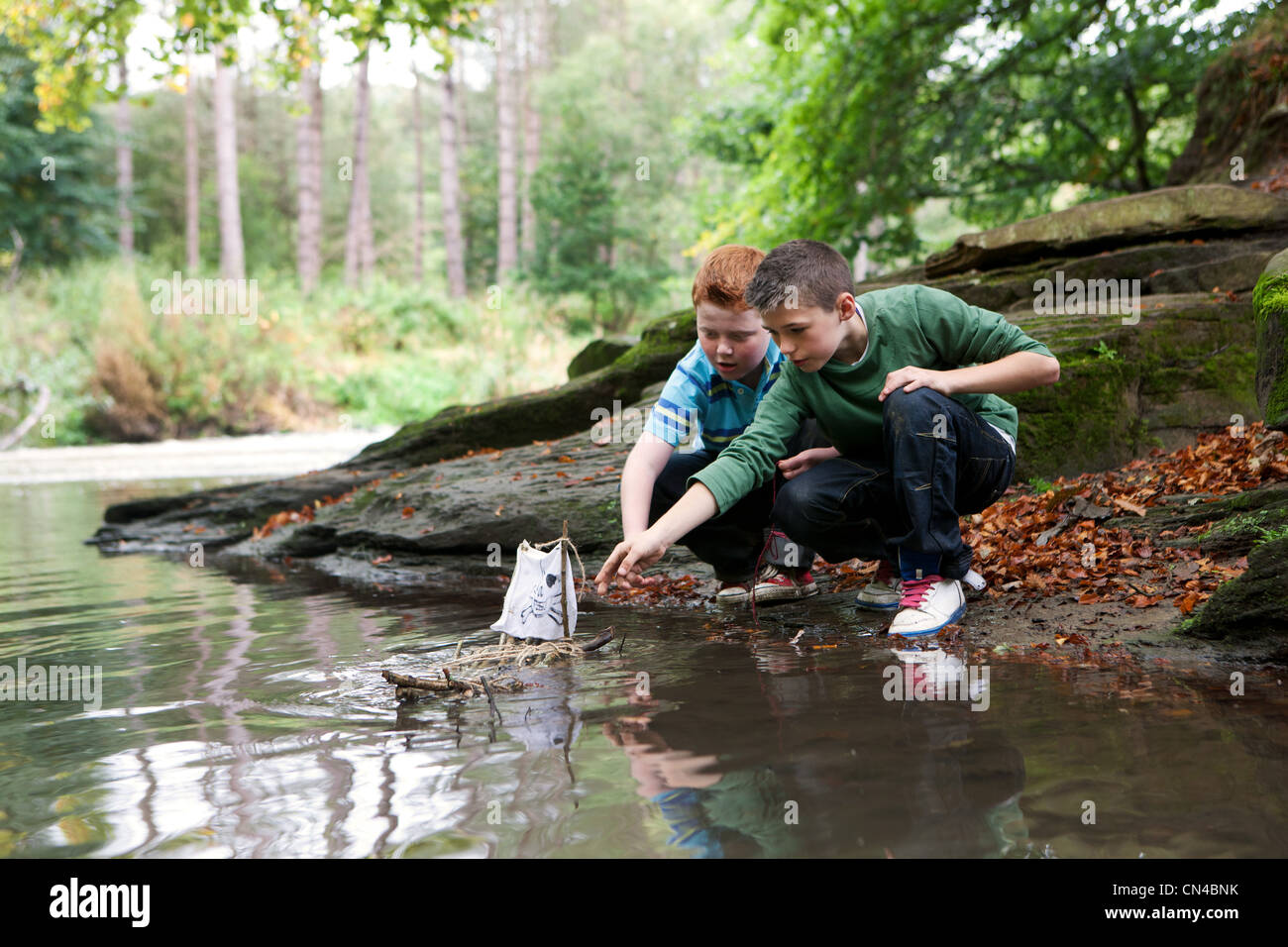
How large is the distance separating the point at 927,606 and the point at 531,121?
35.2m

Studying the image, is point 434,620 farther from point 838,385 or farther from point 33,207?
point 33,207

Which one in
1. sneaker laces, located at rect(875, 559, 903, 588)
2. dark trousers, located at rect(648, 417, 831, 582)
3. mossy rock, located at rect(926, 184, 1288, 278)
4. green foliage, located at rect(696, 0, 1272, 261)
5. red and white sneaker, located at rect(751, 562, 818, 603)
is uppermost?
green foliage, located at rect(696, 0, 1272, 261)

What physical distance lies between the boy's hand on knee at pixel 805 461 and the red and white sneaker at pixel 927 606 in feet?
1.98

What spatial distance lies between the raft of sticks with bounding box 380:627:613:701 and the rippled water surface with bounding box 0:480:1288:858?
8 cm

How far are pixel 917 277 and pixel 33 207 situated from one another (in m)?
28.1

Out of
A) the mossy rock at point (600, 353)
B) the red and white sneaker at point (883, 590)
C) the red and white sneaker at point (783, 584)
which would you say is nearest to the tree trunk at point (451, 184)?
the mossy rock at point (600, 353)

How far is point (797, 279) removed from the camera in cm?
337

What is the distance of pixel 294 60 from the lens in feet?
40.7

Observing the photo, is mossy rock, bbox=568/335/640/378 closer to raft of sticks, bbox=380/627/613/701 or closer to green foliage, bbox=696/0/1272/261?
green foliage, bbox=696/0/1272/261

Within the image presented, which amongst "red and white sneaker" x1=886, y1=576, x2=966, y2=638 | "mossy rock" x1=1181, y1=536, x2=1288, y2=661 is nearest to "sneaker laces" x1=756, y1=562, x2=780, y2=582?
→ "red and white sneaker" x1=886, y1=576, x2=966, y2=638

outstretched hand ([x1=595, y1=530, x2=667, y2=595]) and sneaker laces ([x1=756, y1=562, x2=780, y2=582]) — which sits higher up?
outstretched hand ([x1=595, y1=530, x2=667, y2=595])

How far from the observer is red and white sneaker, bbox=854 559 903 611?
13.5 ft

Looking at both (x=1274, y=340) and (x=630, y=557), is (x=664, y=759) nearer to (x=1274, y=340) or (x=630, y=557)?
(x=630, y=557)

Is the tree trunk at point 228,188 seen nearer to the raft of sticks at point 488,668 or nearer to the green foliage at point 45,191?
the green foliage at point 45,191
